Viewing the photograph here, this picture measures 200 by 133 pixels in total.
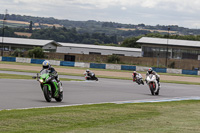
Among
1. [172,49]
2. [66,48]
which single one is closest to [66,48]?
[66,48]

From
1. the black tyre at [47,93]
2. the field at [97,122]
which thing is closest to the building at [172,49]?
the black tyre at [47,93]

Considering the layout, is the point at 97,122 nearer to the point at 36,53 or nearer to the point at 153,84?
the point at 153,84

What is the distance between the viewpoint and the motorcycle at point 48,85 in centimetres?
1583

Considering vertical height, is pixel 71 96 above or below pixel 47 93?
below

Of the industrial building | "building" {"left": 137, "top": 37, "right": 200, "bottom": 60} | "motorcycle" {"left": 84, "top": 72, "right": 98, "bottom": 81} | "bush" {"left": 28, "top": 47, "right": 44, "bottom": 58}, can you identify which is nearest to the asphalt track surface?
"motorcycle" {"left": 84, "top": 72, "right": 98, "bottom": 81}

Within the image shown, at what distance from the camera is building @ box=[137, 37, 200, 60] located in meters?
98.1

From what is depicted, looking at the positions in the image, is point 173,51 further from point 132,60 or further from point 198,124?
point 198,124

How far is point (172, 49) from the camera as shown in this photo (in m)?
99.4

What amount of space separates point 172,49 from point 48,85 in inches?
3355

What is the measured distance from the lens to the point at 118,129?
9.56 meters

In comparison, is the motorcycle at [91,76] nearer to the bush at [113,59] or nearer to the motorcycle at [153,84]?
the motorcycle at [153,84]

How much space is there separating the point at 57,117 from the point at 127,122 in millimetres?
1663

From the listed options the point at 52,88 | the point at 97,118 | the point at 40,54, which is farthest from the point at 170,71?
the point at 97,118

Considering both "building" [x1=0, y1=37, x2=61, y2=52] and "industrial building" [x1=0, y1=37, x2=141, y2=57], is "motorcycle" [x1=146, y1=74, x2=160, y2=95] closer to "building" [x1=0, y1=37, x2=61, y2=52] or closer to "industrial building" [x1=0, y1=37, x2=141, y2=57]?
"industrial building" [x1=0, y1=37, x2=141, y2=57]
